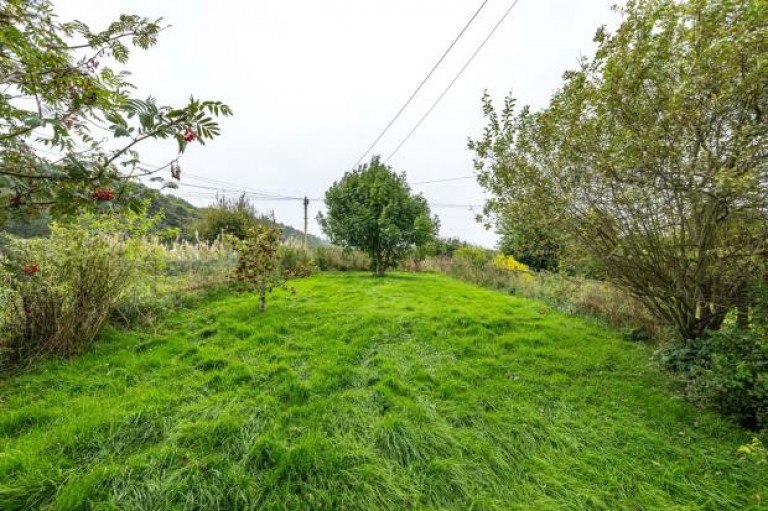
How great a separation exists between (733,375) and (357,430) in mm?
3510

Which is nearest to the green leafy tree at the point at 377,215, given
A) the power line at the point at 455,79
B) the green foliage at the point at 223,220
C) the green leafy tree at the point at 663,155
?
the power line at the point at 455,79

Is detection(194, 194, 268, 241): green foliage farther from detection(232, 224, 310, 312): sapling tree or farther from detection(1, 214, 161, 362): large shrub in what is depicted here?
detection(1, 214, 161, 362): large shrub

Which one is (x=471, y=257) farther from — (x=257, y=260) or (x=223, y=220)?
(x=223, y=220)

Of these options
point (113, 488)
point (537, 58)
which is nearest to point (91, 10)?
point (113, 488)

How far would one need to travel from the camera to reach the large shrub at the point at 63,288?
142 inches

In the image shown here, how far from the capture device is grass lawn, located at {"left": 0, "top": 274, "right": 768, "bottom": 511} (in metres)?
2.02

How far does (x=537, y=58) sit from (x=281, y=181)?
18.2 m

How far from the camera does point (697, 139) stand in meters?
2.89

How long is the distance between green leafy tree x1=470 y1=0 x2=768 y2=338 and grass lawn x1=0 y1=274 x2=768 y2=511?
4.85 feet

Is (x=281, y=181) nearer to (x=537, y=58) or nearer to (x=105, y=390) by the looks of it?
(x=537, y=58)

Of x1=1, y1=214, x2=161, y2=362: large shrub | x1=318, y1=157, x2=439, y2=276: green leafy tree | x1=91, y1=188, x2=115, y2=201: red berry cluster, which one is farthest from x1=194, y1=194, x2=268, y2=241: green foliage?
x1=91, y1=188, x2=115, y2=201: red berry cluster

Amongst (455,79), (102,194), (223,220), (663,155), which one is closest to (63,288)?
(102,194)

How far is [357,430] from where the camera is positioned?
265cm

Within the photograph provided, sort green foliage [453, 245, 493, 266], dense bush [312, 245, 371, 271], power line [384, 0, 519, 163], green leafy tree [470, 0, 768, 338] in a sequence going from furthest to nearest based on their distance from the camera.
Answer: green foliage [453, 245, 493, 266], dense bush [312, 245, 371, 271], power line [384, 0, 519, 163], green leafy tree [470, 0, 768, 338]
